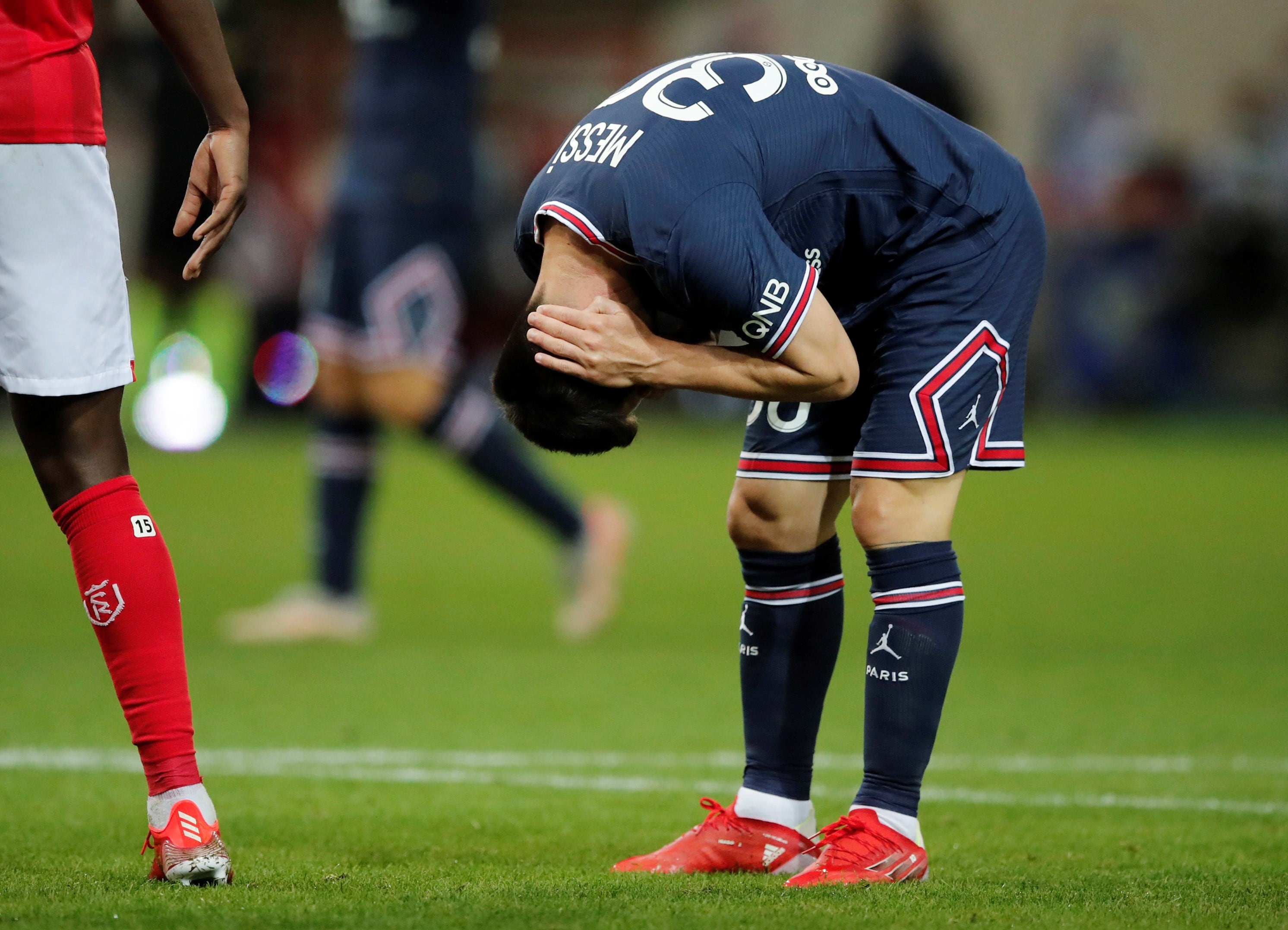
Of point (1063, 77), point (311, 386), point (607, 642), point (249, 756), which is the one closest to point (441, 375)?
point (607, 642)

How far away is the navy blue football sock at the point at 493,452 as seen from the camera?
20.3ft

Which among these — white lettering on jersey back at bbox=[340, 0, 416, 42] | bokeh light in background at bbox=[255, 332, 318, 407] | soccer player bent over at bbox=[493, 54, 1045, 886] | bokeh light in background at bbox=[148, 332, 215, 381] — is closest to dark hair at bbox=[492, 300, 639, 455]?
soccer player bent over at bbox=[493, 54, 1045, 886]

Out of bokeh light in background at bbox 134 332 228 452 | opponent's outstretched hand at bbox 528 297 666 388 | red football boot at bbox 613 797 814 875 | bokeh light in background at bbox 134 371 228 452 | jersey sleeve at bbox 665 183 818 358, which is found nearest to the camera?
jersey sleeve at bbox 665 183 818 358

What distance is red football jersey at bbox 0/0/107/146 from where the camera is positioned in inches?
110

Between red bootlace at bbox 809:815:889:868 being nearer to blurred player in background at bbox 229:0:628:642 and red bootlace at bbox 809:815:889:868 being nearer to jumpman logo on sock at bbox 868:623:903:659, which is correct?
jumpman logo on sock at bbox 868:623:903:659

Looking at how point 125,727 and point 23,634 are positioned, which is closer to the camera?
point 125,727

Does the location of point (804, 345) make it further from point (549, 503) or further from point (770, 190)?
point (549, 503)

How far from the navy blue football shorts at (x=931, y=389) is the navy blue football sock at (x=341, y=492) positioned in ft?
10.4

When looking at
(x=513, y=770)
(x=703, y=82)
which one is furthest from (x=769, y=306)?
(x=513, y=770)

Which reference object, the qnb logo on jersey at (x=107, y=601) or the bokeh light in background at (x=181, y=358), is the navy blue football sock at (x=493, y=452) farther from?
the bokeh light in background at (x=181, y=358)

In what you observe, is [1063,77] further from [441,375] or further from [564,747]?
[564,747]

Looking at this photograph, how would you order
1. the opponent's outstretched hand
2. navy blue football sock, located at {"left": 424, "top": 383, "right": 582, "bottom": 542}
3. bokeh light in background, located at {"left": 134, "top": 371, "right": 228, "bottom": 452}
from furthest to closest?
1. bokeh light in background, located at {"left": 134, "top": 371, "right": 228, "bottom": 452}
2. navy blue football sock, located at {"left": 424, "top": 383, "right": 582, "bottom": 542}
3. the opponent's outstretched hand

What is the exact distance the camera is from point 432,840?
3.42 meters

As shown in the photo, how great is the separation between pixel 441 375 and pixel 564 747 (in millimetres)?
2104
